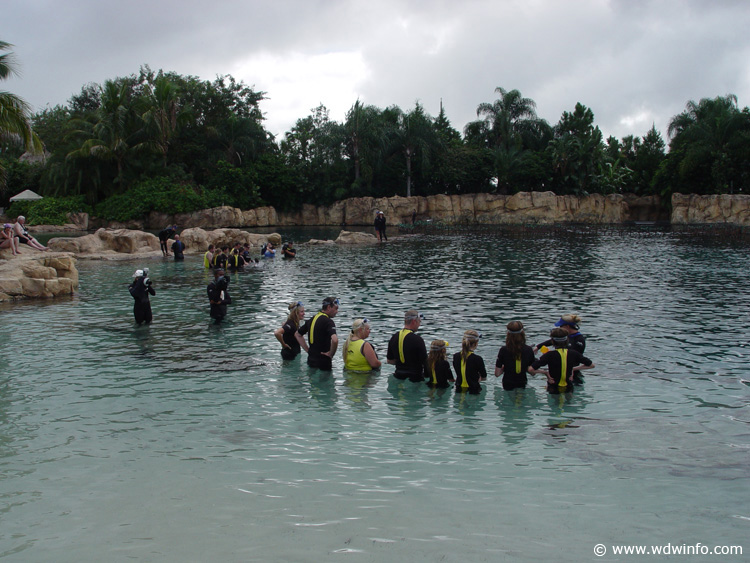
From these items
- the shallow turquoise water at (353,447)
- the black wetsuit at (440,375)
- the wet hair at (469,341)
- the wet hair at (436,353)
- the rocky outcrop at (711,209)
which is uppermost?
the rocky outcrop at (711,209)

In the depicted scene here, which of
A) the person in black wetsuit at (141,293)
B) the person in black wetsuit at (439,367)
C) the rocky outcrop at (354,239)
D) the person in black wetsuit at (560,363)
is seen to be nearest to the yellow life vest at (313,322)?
the person in black wetsuit at (439,367)

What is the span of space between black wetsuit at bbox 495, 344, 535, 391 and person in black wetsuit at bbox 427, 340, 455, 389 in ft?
2.50

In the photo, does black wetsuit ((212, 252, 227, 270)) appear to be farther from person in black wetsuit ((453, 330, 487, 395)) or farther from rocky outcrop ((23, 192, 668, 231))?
rocky outcrop ((23, 192, 668, 231))

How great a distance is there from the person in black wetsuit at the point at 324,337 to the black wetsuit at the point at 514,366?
284cm

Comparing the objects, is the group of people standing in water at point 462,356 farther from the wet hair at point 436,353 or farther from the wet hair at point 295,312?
the wet hair at point 295,312

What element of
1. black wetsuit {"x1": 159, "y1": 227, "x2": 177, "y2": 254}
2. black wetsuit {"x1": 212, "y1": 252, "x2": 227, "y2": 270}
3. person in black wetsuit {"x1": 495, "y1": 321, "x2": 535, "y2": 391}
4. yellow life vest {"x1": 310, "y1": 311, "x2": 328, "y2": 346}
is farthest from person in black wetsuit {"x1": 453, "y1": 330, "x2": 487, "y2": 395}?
black wetsuit {"x1": 159, "y1": 227, "x2": 177, "y2": 254}

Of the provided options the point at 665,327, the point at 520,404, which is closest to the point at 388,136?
the point at 665,327

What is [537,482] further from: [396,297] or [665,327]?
[396,297]

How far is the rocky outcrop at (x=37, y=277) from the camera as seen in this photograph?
19.0 meters

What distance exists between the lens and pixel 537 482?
638cm

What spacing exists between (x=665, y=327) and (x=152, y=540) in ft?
40.9

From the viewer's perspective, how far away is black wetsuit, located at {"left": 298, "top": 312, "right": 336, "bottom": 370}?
10414 millimetres

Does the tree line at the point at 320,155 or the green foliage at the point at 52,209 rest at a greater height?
the tree line at the point at 320,155

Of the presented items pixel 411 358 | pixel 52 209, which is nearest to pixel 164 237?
pixel 411 358
